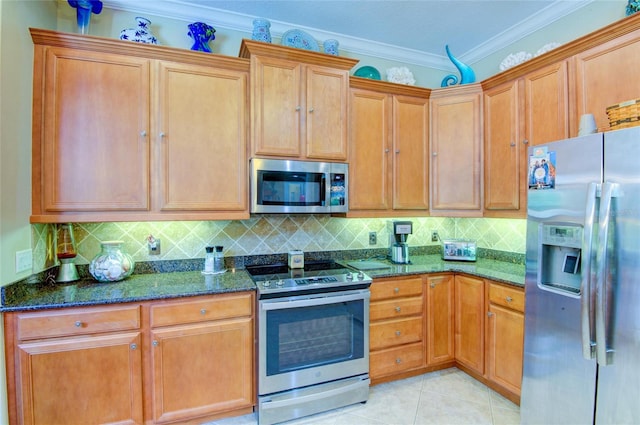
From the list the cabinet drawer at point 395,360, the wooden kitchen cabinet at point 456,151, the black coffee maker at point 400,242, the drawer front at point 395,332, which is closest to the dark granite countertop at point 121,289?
the drawer front at point 395,332

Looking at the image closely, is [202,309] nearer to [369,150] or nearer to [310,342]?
[310,342]

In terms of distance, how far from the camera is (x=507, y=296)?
87.4 inches

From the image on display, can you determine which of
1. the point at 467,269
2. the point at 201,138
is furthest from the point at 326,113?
the point at 467,269

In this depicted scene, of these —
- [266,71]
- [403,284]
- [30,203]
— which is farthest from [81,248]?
[403,284]

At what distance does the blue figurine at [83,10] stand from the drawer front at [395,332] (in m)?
2.98

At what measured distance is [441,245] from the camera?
131 inches

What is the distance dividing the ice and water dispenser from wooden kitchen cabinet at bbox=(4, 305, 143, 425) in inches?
93.7

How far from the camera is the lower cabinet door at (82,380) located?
64.7 inches

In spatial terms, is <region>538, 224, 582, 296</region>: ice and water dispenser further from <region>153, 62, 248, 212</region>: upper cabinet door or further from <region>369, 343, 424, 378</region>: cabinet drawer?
<region>153, 62, 248, 212</region>: upper cabinet door

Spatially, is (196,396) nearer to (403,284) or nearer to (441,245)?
(403,284)

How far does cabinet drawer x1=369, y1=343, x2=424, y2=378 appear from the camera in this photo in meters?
2.41

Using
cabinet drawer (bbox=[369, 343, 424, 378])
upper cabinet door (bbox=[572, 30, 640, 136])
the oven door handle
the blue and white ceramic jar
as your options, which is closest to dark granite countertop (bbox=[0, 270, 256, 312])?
the oven door handle

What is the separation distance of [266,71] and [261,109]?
A: 287 millimetres

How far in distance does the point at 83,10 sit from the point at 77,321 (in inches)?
80.6
